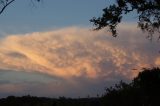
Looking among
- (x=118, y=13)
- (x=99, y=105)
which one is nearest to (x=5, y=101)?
(x=99, y=105)

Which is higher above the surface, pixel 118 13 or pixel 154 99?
pixel 118 13

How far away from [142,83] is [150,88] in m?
0.69

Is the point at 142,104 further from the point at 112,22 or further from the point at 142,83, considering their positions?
the point at 112,22

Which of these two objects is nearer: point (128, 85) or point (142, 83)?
point (142, 83)

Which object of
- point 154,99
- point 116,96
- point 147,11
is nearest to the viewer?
point 154,99

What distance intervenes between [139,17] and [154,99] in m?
7.48

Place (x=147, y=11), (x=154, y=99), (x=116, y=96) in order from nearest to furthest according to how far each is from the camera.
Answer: (x=154, y=99) → (x=116, y=96) → (x=147, y=11)

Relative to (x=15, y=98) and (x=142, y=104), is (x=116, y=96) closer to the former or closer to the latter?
(x=142, y=104)

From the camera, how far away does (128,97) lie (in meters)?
29.5

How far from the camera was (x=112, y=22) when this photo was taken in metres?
34.3

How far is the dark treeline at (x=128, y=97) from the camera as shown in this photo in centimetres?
2825

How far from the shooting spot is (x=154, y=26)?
33.8 m

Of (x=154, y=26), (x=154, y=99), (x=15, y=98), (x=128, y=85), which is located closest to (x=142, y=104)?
(x=154, y=99)

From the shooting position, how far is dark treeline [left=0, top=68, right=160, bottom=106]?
92.7 feet
